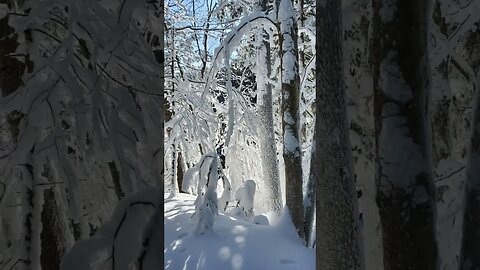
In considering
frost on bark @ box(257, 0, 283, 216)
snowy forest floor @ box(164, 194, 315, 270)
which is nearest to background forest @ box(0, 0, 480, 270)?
snowy forest floor @ box(164, 194, 315, 270)

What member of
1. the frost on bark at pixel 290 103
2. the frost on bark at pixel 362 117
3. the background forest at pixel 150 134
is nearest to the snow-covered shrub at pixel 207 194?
the frost on bark at pixel 290 103

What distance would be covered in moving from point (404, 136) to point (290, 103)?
501 centimetres

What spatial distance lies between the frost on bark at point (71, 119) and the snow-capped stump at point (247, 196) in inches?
189

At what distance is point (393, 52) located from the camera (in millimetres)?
1708

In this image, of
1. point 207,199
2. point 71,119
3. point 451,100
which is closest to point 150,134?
point 71,119

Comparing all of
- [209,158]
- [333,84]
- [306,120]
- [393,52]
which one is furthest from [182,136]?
[393,52]

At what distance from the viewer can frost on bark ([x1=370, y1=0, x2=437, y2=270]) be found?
5.58ft

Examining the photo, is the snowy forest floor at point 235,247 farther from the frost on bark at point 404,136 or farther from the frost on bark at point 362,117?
the frost on bark at point 404,136

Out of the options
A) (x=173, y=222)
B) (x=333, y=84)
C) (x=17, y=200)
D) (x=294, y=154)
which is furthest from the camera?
(x=294, y=154)

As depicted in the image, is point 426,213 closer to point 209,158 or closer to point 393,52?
point 393,52

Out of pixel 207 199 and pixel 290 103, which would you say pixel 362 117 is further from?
pixel 290 103

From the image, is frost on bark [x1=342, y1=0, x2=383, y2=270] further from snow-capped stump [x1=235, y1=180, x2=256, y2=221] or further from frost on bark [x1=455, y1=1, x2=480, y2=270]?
snow-capped stump [x1=235, y1=180, x2=256, y2=221]

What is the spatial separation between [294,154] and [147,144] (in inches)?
195

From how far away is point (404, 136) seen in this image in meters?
1.73
